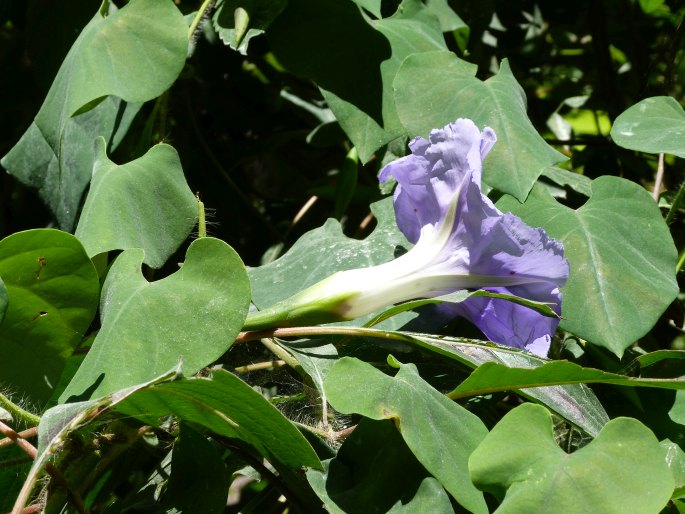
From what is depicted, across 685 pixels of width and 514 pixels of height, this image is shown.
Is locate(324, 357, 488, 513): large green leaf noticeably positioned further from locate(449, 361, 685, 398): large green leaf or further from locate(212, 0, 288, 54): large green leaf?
locate(212, 0, 288, 54): large green leaf

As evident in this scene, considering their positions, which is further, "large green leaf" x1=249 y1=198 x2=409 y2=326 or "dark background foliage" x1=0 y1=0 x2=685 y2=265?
"dark background foliage" x1=0 y1=0 x2=685 y2=265

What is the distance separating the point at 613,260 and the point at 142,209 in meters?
0.43

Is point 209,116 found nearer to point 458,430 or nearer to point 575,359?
point 575,359

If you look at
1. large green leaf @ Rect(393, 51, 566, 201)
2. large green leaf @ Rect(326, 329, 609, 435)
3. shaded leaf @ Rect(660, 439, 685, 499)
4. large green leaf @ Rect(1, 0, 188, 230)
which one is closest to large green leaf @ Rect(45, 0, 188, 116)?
large green leaf @ Rect(1, 0, 188, 230)

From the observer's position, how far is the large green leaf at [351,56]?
3.06 feet

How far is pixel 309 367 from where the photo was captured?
2.39 feet

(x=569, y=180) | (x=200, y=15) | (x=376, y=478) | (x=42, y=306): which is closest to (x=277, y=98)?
(x=200, y=15)

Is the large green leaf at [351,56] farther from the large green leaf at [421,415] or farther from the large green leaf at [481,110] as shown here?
the large green leaf at [421,415]

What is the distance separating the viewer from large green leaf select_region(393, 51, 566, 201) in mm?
800

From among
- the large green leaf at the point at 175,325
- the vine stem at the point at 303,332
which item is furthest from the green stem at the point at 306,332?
the large green leaf at the point at 175,325

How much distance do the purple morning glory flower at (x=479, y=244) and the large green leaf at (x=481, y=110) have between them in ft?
0.17

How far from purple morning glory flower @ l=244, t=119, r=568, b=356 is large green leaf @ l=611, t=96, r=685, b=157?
193 mm

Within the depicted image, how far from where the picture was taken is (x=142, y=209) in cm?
80

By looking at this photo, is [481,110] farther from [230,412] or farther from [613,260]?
[230,412]
